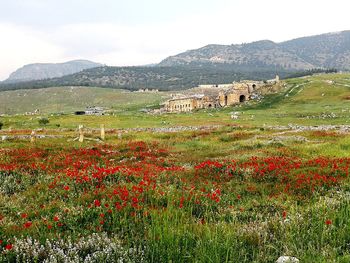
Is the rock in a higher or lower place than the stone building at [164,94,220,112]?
higher

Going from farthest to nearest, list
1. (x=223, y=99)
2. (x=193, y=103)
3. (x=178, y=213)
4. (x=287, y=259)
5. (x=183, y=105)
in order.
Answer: (x=183, y=105)
(x=193, y=103)
(x=223, y=99)
(x=178, y=213)
(x=287, y=259)

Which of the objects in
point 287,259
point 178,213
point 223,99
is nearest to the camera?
point 287,259

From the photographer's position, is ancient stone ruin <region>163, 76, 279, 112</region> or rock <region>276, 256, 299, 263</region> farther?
ancient stone ruin <region>163, 76, 279, 112</region>

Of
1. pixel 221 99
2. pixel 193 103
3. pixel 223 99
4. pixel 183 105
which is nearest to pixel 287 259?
pixel 223 99

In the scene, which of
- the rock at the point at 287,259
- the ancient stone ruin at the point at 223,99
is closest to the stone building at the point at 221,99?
the ancient stone ruin at the point at 223,99

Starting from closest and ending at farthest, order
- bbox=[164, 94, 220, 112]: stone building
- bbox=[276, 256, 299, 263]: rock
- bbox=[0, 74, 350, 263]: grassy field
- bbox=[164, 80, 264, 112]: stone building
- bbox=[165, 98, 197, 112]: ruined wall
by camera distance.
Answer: bbox=[276, 256, 299, 263]: rock
bbox=[0, 74, 350, 263]: grassy field
bbox=[164, 80, 264, 112]: stone building
bbox=[164, 94, 220, 112]: stone building
bbox=[165, 98, 197, 112]: ruined wall

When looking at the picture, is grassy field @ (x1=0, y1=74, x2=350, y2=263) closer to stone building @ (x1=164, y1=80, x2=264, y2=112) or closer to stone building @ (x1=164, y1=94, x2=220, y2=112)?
stone building @ (x1=164, y1=80, x2=264, y2=112)

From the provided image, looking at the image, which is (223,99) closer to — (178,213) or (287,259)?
(178,213)

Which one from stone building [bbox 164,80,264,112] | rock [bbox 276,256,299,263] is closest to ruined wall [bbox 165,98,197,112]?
stone building [bbox 164,80,264,112]

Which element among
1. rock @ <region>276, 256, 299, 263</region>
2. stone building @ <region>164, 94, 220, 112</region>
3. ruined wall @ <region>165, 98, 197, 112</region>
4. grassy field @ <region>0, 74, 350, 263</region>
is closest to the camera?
rock @ <region>276, 256, 299, 263</region>

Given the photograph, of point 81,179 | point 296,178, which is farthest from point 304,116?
point 81,179

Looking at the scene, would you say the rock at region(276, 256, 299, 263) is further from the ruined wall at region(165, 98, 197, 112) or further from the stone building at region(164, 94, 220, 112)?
the ruined wall at region(165, 98, 197, 112)

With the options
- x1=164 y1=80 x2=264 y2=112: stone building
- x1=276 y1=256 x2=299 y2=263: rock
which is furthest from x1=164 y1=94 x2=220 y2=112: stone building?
x1=276 y1=256 x2=299 y2=263: rock

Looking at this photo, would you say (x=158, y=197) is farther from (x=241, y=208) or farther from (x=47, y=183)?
(x=47, y=183)
